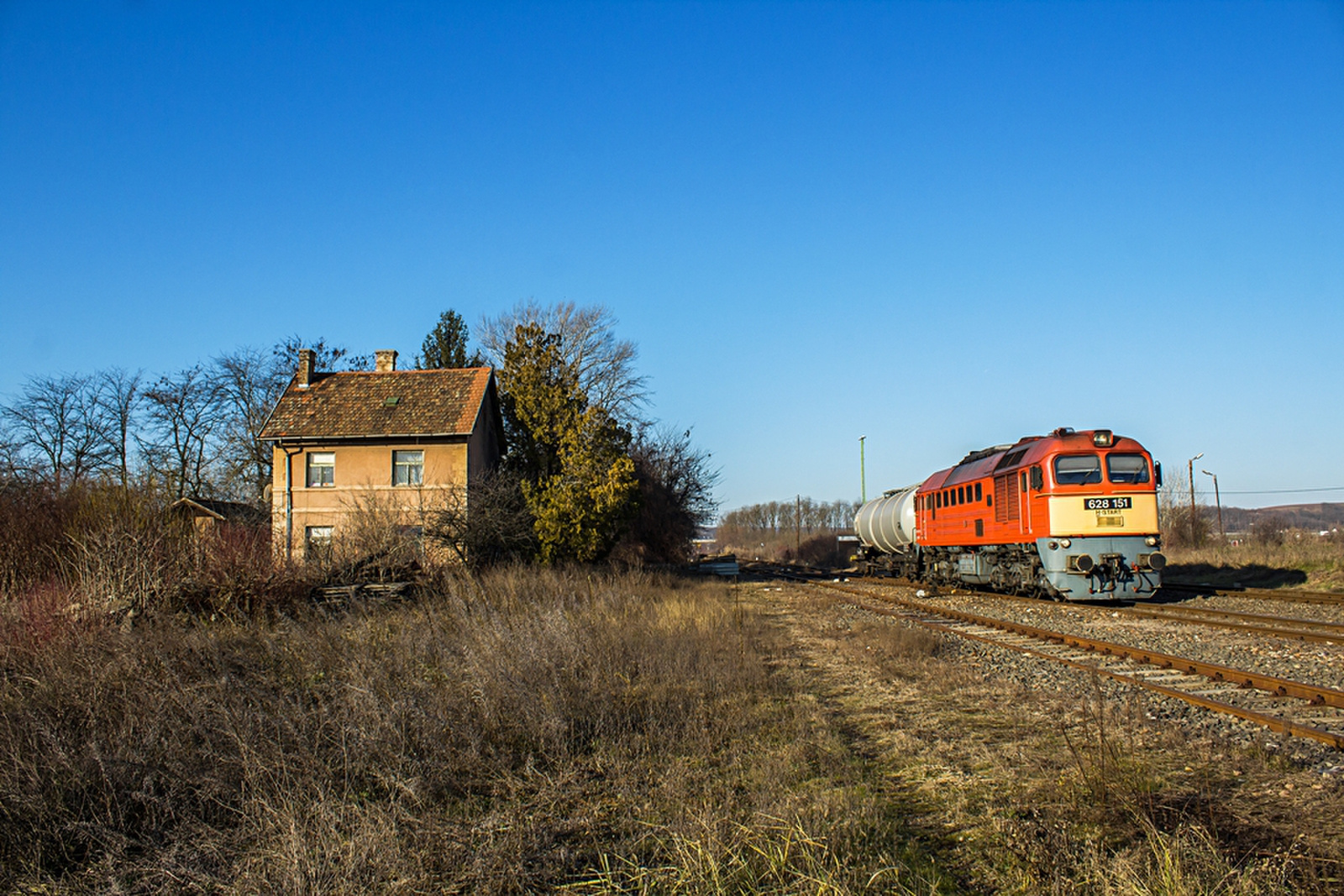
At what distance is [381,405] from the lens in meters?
30.8

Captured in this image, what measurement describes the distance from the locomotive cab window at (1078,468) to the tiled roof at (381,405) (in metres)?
19.3

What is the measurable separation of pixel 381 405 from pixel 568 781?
27576 millimetres

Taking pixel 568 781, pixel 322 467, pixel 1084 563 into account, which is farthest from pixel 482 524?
pixel 568 781

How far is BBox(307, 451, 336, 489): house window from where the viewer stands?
2989 cm

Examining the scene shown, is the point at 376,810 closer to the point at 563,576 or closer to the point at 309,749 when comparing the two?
the point at 309,749

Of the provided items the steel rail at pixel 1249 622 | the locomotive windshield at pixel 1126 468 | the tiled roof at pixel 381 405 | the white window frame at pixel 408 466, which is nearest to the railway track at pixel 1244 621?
the steel rail at pixel 1249 622

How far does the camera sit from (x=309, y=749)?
17.7 ft

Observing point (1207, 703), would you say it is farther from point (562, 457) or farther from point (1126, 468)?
point (562, 457)

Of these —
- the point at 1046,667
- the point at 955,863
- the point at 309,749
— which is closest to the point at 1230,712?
the point at 1046,667

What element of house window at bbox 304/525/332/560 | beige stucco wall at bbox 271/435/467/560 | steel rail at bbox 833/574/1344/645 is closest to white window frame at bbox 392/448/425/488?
beige stucco wall at bbox 271/435/467/560

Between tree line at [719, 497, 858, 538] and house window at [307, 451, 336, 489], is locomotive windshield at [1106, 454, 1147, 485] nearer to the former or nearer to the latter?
house window at [307, 451, 336, 489]

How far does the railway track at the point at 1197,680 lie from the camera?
696 cm

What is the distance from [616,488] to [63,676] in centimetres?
2003

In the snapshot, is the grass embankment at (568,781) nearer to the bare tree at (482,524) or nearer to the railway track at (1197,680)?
the railway track at (1197,680)
